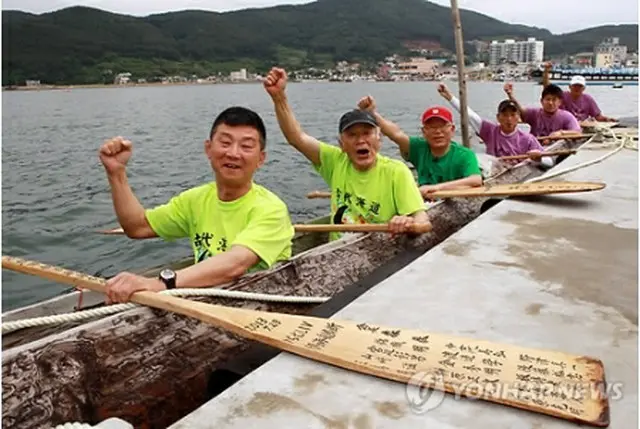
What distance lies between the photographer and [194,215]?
3771 millimetres

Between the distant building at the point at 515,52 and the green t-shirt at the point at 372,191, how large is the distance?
312 feet

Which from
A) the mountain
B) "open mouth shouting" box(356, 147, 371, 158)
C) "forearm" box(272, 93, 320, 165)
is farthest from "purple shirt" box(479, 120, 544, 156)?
the mountain

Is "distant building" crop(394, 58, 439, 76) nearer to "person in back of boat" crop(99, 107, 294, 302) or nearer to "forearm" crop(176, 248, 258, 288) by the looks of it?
"person in back of boat" crop(99, 107, 294, 302)

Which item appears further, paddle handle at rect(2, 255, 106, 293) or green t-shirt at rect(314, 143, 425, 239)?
green t-shirt at rect(314, 143, 425, 239)

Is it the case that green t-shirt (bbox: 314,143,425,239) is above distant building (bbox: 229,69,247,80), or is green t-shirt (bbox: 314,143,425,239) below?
below

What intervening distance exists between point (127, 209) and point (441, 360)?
7.63 feet

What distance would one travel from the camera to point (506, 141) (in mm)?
9070

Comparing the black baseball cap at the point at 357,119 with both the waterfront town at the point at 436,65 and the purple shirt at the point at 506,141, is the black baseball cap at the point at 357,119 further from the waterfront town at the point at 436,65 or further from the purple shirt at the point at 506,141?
the waterfront town at the point at 436,65

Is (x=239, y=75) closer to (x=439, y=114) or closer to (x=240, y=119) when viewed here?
(x=439, y=114)

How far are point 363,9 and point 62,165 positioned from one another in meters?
146

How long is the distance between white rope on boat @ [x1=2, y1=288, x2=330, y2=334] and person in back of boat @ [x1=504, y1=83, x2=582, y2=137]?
864 cm

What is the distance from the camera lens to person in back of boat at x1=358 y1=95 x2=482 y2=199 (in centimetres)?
588

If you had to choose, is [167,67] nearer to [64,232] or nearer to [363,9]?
[363,9]

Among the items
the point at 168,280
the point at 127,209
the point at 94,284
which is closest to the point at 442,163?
the point at 127,209
